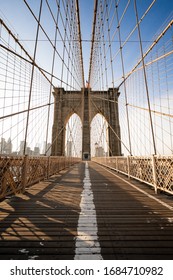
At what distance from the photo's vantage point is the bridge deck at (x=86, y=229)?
1.38 meters

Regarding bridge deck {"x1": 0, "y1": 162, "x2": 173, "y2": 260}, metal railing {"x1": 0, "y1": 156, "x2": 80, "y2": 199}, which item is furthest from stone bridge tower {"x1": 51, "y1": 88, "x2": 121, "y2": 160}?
bridge deck {"x1": 0, "y1": 162, "x2": 173, "y2": 260}

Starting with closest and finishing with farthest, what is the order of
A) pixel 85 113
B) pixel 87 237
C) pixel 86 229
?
1. pixel 87 237
2. pixel 86 229
3. pixel 85 113

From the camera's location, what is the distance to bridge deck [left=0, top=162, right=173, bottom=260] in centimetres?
138

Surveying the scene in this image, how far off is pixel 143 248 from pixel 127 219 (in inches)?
27.7

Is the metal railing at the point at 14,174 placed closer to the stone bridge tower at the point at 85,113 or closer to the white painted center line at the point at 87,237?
the white painted center line at the point at 87,237

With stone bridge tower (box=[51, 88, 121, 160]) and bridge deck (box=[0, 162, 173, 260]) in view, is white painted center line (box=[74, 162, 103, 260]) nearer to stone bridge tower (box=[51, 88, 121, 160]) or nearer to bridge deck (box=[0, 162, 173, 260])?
bridge deck (box=[0, 162, 173, 260])

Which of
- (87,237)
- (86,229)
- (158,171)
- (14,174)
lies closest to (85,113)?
(158,171)

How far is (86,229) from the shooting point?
1.81 meters

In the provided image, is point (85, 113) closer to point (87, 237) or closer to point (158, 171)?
point (158, 171)

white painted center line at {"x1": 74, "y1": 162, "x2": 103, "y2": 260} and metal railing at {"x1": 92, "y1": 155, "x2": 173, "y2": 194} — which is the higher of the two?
metal railing at {"x1": 92, "y1": 155, "x2": 173, "y2": 194}

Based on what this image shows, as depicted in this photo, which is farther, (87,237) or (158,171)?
(158,171)

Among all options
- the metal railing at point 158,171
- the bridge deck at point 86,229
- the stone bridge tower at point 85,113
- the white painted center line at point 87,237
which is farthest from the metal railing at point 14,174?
the stone bridge tower at point 85,113

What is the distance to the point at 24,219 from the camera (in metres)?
2.15
